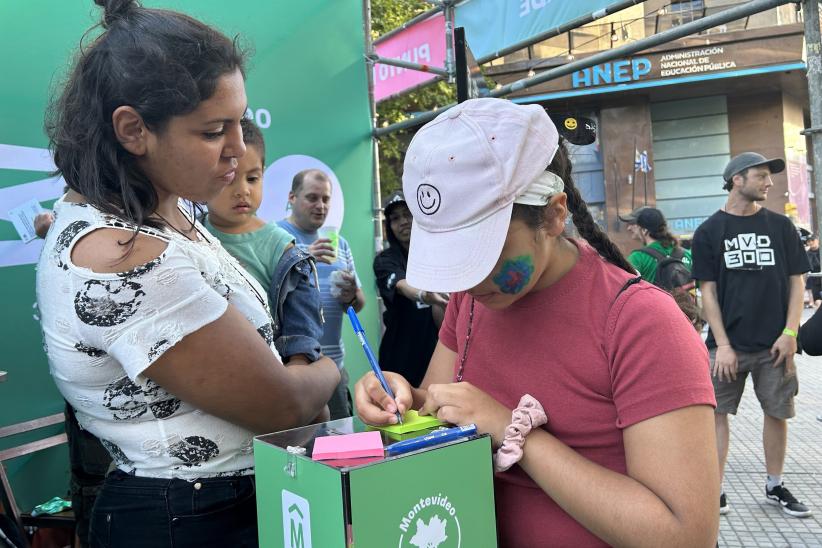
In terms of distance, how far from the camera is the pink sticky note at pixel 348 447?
0.91 meters

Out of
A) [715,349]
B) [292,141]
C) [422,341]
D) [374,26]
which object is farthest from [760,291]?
[374,26]

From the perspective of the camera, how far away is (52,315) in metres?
1.22

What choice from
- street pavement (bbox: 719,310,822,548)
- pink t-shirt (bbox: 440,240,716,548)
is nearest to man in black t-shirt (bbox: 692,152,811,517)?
street pavement (bbox: 719,310,822,548)

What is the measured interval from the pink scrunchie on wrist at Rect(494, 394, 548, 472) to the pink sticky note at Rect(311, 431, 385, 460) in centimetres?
19

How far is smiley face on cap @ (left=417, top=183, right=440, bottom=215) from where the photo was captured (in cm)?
112

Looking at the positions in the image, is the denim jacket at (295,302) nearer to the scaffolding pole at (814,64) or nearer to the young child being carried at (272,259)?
the young child being carried at (272,259)

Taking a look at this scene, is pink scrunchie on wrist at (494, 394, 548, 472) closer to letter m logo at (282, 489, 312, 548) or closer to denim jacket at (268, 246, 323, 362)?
letter m logo at (282, 489, 312, 548)

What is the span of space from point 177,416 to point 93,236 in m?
0.36

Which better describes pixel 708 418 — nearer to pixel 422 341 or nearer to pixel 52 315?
pixel 52 315

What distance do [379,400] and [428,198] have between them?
37 centimetres

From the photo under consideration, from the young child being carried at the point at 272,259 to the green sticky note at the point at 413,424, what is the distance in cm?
65

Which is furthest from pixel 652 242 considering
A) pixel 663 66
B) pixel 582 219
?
pixel 663 66

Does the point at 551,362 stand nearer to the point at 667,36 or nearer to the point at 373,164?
the point at 667,36

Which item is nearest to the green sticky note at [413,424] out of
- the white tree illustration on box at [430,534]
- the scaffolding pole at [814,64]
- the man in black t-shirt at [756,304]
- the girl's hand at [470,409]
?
the girl's hand at [470,409]
